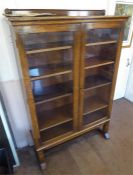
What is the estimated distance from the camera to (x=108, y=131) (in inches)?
84.6

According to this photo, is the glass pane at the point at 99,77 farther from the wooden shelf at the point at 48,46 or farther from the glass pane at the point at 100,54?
the wooden shelf at the point at 48,46

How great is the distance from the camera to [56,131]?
1.70 metres

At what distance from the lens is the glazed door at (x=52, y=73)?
1.15m

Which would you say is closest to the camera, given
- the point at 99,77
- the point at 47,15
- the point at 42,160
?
the point at 47,15

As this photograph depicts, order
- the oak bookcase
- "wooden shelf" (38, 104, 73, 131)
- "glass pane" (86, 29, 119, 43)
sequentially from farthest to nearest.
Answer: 1. "wooden shelf" (38, 104, 73, 131)
2. "glass pane" (86, 29, 119, 43)
3. the oak bookcase

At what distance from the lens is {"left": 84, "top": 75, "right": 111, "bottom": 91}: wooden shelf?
1576 millimetres

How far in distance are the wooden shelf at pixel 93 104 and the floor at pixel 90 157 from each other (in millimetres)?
538

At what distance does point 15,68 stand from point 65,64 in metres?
0.52

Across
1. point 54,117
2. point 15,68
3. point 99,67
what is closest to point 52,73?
point 15,68

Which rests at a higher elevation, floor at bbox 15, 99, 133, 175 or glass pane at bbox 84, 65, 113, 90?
glass pane at bbox 84, 65, 113, 90

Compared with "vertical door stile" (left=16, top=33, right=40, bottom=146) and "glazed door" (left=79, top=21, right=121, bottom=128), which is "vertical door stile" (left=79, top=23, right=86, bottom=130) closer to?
"glazed door" (left=79, top=21, right=121, bottom=128)

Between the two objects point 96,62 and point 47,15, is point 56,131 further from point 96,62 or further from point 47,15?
point 47,15

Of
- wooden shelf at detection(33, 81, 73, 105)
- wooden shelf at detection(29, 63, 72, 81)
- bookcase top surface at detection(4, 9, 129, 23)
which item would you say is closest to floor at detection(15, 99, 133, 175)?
wooden shelf at detection(33, 81, 73, 105)

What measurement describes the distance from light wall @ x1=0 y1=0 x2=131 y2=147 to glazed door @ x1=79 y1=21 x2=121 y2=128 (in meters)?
0.45
